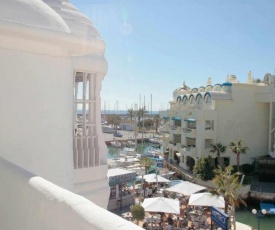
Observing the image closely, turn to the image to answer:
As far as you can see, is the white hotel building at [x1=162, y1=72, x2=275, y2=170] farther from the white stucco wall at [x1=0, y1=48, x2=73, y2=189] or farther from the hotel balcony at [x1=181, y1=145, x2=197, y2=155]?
the white stucco wall at [x1=0, y1=48, x2=73, y2=189]

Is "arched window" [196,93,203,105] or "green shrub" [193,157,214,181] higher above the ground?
"arched window" [196,93,203,105]

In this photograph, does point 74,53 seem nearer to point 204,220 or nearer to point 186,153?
point 204,220

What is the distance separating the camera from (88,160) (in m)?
5.89

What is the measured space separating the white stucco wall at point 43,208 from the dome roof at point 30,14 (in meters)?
1.71

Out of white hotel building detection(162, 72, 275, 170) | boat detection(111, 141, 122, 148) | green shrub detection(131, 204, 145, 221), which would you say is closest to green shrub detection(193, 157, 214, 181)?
white hotel building detection(162, 72, 275, 170)

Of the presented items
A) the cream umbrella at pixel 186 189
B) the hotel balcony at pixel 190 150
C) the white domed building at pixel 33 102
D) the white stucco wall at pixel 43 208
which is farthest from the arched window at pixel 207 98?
the white stucco wall at pixel 43 208

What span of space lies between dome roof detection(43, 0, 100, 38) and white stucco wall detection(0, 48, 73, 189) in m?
2.23

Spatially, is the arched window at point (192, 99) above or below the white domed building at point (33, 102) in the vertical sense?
above

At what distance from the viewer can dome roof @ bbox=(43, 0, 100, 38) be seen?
6.25 meters

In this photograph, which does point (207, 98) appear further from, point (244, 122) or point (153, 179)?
point (153, 179)

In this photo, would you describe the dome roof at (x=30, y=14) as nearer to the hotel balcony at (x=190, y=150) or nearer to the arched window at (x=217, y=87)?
the hotel balcony at (x=190, y=150)

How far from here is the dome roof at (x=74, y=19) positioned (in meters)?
6.25

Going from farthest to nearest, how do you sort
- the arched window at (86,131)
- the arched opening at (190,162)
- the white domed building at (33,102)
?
the arched opening at (190,162), the arched window at (86,131), the white domed building at (33,102)

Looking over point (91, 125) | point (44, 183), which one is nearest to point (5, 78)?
point (44, 183)
